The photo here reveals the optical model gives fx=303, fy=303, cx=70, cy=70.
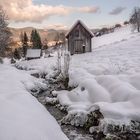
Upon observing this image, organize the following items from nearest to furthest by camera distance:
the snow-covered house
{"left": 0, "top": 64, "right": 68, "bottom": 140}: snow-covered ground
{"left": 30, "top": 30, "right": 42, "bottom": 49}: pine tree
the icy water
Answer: {"left": 0, "top": 64, "right": 68, "bottom": 140}: snow-covered ground < the icy water < the snow-covered house < {"left": 30, "top": 30, "right": 42, "bottom": 49}: pine tree

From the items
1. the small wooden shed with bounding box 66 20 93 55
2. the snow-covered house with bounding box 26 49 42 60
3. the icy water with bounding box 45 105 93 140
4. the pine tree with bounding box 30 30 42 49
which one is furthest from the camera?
the pine tree with bounding box 30 30 42 49

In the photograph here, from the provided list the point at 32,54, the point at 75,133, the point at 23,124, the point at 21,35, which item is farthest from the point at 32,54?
the point at 23,124

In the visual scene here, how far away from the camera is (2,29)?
38.9 metres

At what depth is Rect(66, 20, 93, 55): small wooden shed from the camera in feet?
122

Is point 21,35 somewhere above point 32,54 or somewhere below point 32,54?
above

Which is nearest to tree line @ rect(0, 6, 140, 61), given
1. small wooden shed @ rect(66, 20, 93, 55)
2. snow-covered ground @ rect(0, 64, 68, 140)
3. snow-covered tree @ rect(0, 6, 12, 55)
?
snow-covered tree @ rect(0, 6, 12, 55)

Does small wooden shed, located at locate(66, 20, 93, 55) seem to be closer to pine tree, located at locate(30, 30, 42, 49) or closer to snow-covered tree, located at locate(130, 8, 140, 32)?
snow-covered tree, located at locate(130, 8, 140, 32)

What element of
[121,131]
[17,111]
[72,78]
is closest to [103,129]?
[121,131]

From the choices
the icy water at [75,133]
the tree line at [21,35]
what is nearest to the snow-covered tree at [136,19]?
the tree line at [21,35]

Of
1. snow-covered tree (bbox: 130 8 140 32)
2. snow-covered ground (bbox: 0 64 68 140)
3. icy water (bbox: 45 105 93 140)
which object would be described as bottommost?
icy water (bbox: 45 105 93 140)

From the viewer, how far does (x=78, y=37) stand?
37.4 metres

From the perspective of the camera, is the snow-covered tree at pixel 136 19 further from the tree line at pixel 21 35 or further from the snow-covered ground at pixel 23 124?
the snow-covered ground at pixel 23 124

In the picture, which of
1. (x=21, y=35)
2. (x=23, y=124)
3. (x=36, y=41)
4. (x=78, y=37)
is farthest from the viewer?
(x=21, y=35)

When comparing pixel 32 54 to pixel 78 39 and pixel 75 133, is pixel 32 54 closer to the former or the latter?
pixel 78 39
